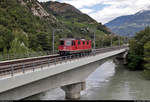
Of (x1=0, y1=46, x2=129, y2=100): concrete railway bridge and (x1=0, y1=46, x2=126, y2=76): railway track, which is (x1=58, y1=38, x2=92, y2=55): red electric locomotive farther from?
(x1=0, y1=46, x2=126, y2=76): railway track

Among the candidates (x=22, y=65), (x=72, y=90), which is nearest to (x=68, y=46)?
(x=72, y=90)

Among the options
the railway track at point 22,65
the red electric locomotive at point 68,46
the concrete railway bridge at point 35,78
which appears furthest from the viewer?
the red electric locomotive at point 68,46

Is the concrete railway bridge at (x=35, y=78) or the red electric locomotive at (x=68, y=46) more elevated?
the red electric locomotive at (x=68, y=46)

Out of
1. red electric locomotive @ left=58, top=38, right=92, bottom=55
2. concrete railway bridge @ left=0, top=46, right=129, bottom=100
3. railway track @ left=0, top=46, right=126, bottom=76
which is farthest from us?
red electric locomotive @ left=58, top=38, right=92, bottom=55

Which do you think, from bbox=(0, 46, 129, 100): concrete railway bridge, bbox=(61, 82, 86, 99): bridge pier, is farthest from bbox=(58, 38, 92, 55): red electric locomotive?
bbox=(61, 82, 86, 99): bridge pier

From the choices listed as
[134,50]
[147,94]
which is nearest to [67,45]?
[147,94]

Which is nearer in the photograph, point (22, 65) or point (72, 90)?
point (22, 65)

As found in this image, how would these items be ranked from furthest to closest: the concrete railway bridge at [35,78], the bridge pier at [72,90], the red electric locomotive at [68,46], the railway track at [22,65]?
1. the red electric locomotive at [68,46]
2. the bridge pier at [72,90]
3. the railway track at [22,65]
4. the concrete railway bridge at [35,78]

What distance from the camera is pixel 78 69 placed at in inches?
1066

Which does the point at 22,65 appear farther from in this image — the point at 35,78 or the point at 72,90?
the point at 72,90

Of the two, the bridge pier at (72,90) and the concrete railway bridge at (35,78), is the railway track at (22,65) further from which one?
the bridge pier at (72,90)

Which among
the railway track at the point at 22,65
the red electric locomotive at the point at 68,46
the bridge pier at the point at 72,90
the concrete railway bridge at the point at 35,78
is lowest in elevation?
the bridge pier at the point at 72,90

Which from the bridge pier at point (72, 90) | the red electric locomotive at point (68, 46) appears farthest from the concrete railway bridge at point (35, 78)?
the red electric locomotive at point (68, 46)

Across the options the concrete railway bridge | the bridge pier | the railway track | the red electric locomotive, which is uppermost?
the red electric locomotive
